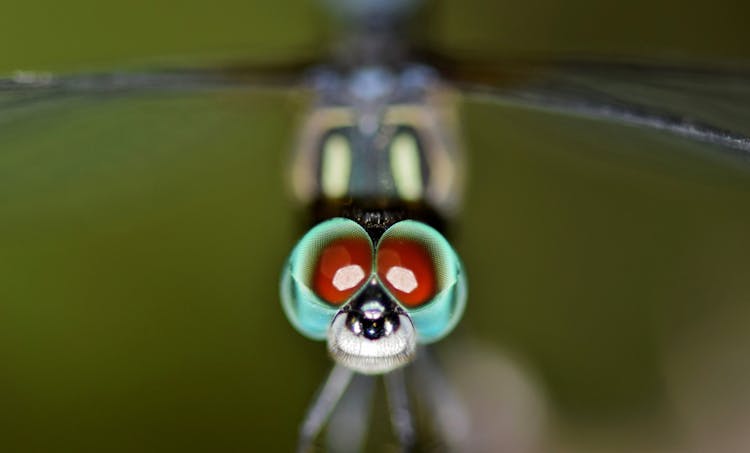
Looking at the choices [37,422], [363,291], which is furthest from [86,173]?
[363,291]

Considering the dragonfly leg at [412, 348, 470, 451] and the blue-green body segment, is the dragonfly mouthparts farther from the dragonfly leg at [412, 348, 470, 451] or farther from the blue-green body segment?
the dragonfly leg at [412, 348, 470, 451]

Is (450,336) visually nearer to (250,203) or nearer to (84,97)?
(250,203)

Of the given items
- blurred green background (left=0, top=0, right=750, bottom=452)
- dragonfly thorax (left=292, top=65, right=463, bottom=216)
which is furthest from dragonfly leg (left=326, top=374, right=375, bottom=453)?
dragonfly thorax (left=292, top=65, right=463, bottom=216)

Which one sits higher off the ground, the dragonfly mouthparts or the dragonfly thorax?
the dragonfly thorax

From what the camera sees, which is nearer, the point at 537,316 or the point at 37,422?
the point at 37,422

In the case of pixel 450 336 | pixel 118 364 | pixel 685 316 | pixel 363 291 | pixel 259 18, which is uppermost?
pixel 259 18

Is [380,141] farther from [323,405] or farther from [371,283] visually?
[371,283]
